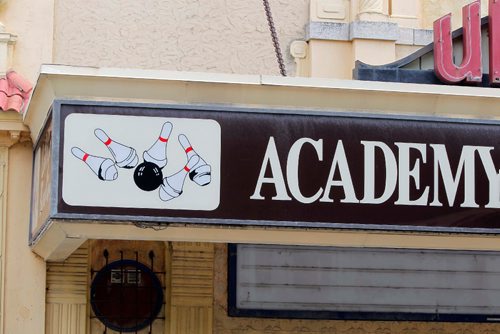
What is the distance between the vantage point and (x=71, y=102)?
1210 cm

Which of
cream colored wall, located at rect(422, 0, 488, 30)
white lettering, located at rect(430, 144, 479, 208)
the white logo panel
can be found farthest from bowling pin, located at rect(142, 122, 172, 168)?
cream colored wall, located at rect(422, 0, 488, 30)

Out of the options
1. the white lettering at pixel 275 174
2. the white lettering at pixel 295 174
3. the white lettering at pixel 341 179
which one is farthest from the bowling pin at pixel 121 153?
the white lettering at pixel 341 179

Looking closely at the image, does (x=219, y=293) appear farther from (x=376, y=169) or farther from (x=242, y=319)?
(x=376, y=169)

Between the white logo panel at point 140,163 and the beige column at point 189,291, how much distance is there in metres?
2.64

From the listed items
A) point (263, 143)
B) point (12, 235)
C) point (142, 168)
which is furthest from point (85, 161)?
point (12, 235)

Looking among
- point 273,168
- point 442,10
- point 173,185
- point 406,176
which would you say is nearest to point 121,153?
point 173,185

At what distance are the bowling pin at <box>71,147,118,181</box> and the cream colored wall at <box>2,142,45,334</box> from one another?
2.38 m

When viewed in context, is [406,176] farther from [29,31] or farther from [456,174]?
[29,31]

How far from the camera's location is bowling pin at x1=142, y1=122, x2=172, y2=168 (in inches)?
475

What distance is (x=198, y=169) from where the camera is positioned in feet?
39.9

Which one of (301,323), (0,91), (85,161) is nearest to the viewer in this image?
(85,161)

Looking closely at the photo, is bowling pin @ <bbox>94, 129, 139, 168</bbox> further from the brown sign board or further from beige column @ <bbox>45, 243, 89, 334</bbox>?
beige column @ <bbox>45, 243, 89, 334</bbox>

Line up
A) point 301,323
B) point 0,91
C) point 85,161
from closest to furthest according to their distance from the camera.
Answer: point 85,161 → point 0,91 → point 301,323

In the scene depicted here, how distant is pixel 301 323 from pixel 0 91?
3.99m
